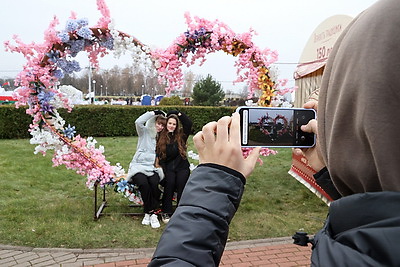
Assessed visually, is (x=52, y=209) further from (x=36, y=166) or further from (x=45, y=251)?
(x=36, y=166)

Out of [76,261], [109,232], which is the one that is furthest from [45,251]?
[109,232]

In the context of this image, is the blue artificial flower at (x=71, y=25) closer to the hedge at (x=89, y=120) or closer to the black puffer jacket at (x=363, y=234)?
the black puffer jacket at (x=363, y=234)

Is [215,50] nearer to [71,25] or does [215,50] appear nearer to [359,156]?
[71,25]

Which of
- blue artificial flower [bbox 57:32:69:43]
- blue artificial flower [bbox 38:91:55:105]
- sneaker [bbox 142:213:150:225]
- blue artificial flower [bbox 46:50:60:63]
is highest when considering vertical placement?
blue artificial flower [bbox 57:32:69:43]

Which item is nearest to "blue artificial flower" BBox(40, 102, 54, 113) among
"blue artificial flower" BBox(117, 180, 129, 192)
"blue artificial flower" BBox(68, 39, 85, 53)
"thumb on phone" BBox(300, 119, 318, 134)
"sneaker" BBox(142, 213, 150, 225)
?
"blue artificial flower" BBox(68, 39, 85, 53)

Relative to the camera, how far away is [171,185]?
16.9ft

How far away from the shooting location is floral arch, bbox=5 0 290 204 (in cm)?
481

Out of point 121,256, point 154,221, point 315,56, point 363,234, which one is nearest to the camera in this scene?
point 363,234

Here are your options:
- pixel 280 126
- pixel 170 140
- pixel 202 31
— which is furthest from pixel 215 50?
pixel 280 126

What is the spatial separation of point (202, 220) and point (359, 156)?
37 centimetres

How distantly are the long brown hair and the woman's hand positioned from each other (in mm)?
4358

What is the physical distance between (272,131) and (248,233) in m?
3.48

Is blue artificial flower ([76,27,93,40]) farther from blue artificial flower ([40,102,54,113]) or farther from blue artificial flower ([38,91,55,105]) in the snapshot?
blue artificial flower ([40,102,54,113])

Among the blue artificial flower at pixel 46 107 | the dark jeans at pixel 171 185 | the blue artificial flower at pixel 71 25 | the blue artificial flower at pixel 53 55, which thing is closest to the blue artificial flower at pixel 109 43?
the blue artificial flower at pixel 71 25
